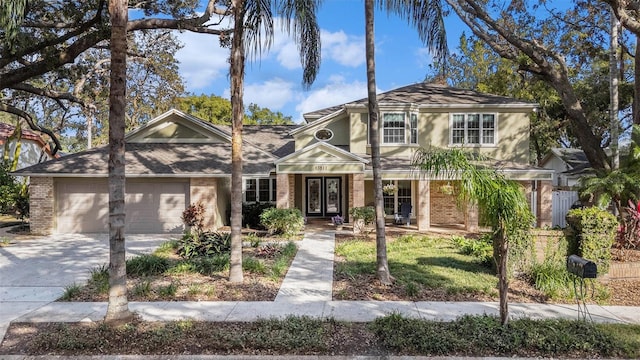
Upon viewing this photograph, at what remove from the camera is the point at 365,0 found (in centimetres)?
842

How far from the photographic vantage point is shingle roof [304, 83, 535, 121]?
17906 mm

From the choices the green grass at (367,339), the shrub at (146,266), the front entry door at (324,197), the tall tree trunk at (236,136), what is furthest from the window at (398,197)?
the green grass at (367,339)

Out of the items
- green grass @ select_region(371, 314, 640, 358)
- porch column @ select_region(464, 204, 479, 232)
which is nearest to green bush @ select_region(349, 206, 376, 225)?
porch column @ select_region(464, 204, 479, 232)

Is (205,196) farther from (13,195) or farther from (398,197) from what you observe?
(13,195)

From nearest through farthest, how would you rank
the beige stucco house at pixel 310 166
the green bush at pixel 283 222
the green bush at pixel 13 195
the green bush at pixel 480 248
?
the green bush at pixel 480 248, the green bush at pixel 283 222, the beige stucco house at pixel 310 166, the green bush at pixel 13 195

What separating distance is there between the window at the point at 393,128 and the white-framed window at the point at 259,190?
669 cm

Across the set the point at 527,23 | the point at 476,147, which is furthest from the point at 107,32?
the point at 527,23

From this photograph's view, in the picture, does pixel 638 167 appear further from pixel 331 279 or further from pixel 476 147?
pixel 331 279

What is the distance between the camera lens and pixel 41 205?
623 inches

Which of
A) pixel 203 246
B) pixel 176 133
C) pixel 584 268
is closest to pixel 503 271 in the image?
pixel 584 268

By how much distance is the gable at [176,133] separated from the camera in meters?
18.1

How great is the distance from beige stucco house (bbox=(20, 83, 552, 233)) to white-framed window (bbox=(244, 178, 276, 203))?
55 millimetres

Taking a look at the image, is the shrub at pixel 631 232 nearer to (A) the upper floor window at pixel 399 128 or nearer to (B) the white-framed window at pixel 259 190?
(A) the upper floor window at pixel 399 128

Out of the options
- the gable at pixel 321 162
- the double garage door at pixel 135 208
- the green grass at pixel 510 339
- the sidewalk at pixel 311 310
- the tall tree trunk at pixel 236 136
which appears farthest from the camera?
the gable at pixel 321 162
